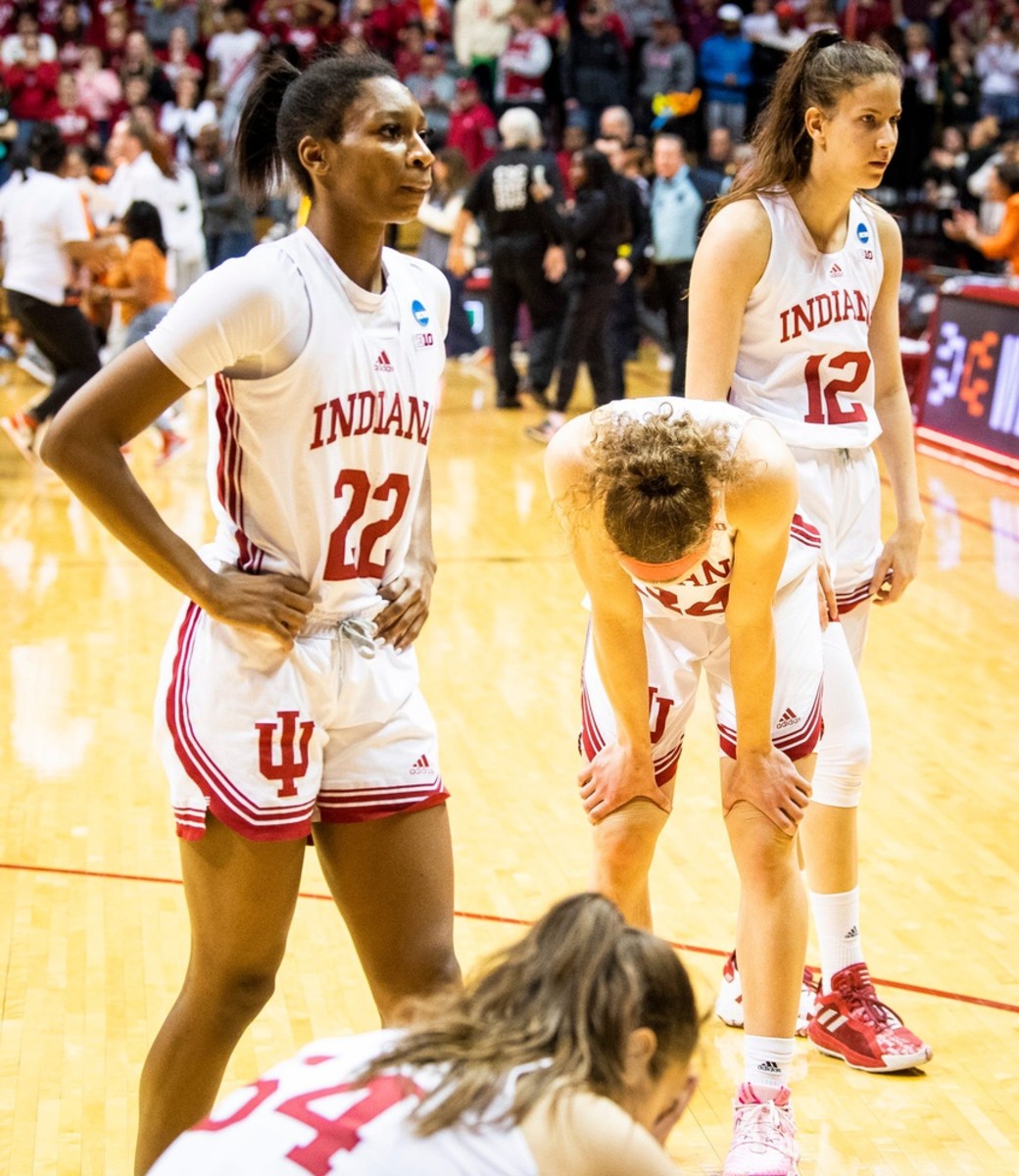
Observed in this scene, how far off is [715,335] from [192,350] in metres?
1.24

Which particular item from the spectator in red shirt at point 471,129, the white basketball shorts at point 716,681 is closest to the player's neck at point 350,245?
the white basketball shorts at point 716,681

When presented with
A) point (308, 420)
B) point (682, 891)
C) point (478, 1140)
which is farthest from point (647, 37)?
point (478, 1140)

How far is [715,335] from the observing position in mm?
3234

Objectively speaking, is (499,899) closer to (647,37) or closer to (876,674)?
(876,674)

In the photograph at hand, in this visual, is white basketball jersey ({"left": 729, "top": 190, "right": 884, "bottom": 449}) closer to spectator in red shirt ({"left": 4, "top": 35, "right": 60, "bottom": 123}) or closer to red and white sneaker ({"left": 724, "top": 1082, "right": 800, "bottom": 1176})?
red and white sneaker ({"left": 724, "top": 1082, "right": 800, "bottom": 1176})

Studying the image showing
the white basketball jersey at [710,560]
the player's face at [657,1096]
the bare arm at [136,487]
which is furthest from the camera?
the white basketball jersey at [710,560]

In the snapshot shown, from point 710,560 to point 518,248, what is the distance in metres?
8.87

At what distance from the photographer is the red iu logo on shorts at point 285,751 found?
2.44 metres

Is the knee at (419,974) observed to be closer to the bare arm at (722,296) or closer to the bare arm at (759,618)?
the bare arm at (759,618)

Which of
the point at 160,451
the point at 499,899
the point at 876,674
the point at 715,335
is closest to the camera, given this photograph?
the point at 715,335

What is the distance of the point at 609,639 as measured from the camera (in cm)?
284

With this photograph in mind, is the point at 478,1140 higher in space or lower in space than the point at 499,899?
higher

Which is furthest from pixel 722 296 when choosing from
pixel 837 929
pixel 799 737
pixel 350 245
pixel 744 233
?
pixel 837 929

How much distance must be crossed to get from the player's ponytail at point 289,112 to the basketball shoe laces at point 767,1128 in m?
1.63
